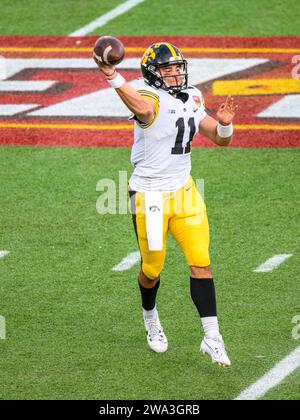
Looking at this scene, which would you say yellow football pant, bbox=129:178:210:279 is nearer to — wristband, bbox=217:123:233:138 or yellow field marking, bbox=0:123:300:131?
wristband, bbox=217:123:233:138

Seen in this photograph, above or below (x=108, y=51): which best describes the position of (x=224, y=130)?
below

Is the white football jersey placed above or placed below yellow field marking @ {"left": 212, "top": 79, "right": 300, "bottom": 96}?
above

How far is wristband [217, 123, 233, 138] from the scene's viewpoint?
697 centimetres

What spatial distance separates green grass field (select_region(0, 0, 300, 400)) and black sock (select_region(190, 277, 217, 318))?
0.37 m

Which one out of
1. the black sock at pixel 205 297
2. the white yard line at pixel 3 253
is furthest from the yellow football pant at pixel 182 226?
the white yard line at pixel 3 253

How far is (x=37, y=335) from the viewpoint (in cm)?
732

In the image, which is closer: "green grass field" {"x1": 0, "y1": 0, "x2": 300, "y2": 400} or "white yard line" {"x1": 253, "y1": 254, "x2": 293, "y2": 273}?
"green grass field" {"x1": 0, "y1": 0, "x2": 300, "y2": 400}

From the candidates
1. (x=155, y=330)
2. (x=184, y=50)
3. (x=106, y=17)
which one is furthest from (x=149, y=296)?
(x=106, y=17)

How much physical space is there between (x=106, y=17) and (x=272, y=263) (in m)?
7.39

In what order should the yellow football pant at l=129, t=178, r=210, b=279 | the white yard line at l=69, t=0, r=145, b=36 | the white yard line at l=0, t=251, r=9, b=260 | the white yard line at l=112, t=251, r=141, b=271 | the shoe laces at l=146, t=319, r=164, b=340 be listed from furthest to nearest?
the white yard line at l=69, t=0, r=145, b=36 → the white yard line at l=0, t=251, r=9, b=260 → the white yard line at l=112, t=251, r=141, b=271 → the shoe laces at l=146, t=319, r=164, b=340 → the yellow football pant at l=129, t=178, r=210, b=279

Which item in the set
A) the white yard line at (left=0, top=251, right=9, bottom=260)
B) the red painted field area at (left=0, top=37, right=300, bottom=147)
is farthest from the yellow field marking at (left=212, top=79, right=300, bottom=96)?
the white yard line at (left=0, top=251, right=9, bottom=260)

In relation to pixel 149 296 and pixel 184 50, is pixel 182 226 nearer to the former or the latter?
pixel 149 296

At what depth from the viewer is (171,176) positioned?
6977mm
